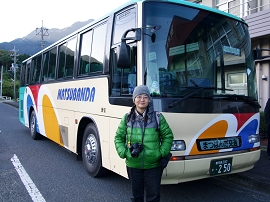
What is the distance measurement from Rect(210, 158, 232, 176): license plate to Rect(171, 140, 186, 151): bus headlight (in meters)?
0.52

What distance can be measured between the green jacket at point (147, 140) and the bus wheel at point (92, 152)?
6.43 feet

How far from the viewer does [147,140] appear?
3.05 metres

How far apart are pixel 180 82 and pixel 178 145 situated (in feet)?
2.81

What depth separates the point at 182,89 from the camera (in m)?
3.78

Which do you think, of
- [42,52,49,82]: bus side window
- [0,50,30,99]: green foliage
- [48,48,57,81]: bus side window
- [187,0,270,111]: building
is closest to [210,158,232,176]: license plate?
[48,48,57,81]: bus side window

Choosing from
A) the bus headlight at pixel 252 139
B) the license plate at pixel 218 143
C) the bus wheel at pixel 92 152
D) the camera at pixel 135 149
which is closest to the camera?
the camera at pixel 135 149

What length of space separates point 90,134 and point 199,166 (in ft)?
7.78

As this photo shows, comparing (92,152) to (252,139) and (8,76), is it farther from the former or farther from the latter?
(8,76)

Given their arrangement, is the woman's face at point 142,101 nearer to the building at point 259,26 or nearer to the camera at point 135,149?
the camera at point 135,149

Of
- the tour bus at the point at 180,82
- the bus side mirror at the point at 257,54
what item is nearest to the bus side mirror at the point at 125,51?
the tour bus at the point at 180,82

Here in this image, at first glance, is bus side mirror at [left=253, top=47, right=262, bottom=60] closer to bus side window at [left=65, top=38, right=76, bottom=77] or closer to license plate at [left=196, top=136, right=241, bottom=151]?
license plate at [left=196, top=136, right=241, bottom=151]

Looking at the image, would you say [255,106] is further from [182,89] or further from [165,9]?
[165,9]

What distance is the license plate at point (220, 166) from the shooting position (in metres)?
3.85

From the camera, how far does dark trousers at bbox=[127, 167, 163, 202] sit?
10.3ft
